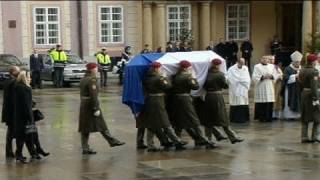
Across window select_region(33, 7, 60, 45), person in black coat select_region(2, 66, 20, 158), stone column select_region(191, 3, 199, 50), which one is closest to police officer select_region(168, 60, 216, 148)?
person in black coat select_region(2, 66, 20, 158)

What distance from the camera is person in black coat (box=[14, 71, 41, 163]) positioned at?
515 inches

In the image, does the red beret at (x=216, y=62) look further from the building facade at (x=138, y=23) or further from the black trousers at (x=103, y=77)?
the building facade at (x=138, y=23)

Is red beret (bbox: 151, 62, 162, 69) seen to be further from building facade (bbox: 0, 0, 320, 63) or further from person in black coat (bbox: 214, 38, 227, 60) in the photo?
building facade (bbox: 0, 0, 320, 63)

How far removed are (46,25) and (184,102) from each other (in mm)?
24769

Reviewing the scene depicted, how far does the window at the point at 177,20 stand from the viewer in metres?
39.8

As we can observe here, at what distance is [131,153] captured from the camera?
14109mm

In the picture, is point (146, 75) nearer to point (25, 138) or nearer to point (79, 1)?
point (25, 138)

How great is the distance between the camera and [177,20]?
132 ft

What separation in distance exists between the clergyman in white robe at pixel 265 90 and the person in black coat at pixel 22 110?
6997 millimetres

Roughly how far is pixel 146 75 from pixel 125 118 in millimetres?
5627

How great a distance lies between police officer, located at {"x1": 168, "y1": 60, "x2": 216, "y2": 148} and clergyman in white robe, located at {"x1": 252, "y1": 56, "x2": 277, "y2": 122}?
4.42 metres

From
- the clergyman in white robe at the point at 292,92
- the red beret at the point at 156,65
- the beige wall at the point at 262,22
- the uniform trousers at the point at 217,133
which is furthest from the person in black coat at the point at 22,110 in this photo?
the beige wall at the point at 262,22

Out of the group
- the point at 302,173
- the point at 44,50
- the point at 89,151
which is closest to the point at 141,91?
the point at 89,151

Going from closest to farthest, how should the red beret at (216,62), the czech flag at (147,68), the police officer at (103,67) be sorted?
the czech flag at (147,68) → the red beret at (216,62) → the police officer at (103,67)
